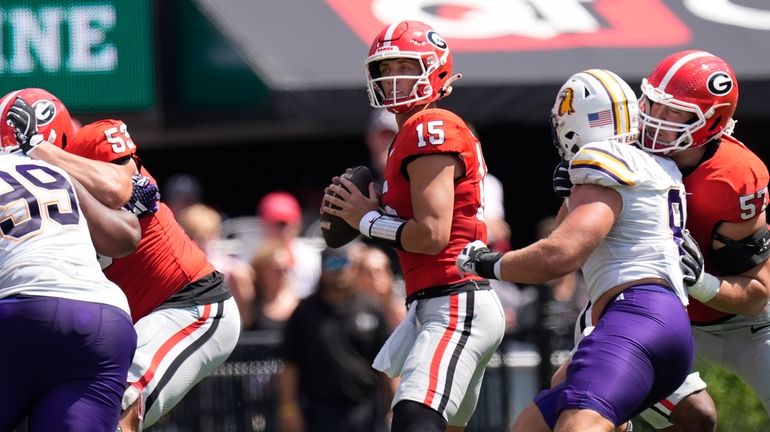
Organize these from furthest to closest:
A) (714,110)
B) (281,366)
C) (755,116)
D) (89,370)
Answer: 1. (755,116)
2. (281,366)
3. (714,110)
4. (89,370)

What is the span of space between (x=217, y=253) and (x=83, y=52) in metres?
2.55

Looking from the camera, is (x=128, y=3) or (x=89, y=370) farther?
(x=128, y=3)

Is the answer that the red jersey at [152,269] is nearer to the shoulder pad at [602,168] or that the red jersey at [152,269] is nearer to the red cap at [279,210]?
the shoulder pad at [602,168]

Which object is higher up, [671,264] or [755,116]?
[671,264]

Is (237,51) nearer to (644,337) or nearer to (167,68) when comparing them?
(167,68)

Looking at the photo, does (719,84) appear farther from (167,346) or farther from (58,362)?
(58,362)

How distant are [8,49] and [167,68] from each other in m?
1.40

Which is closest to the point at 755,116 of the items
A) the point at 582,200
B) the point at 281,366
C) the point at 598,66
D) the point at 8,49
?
the point at 598,66

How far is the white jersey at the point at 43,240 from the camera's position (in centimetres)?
519

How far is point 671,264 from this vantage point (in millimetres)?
5496

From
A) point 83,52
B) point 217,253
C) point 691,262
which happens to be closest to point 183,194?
point 217,253

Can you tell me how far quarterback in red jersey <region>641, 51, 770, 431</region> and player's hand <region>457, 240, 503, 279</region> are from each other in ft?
2.82

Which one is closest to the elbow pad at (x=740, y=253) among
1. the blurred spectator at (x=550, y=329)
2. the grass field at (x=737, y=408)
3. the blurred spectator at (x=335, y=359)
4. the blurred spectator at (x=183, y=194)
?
the grass field at (x=737, y=408)

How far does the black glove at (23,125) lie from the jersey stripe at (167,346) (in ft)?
3.45
